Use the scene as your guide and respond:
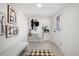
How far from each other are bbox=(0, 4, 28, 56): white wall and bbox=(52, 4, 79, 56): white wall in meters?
0.58

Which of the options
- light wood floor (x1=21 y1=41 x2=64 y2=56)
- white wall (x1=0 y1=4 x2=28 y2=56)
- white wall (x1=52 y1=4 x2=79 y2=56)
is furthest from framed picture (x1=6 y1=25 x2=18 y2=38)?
white wall (x1=52 y1=4 x2=79 y2=56)

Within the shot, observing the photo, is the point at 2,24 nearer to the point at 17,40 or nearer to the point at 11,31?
the point at 11,31

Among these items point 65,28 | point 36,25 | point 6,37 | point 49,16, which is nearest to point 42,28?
point 36,25

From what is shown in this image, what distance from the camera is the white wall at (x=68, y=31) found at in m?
1.40

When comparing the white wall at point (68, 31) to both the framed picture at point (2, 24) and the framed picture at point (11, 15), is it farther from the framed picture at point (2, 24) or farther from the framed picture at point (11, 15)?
the framed picture at point (2, 24)

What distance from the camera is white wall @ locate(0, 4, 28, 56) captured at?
1246 millimetres

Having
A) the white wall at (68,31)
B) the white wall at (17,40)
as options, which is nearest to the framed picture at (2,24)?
the white wall at (17,40)

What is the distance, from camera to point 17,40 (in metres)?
1.45

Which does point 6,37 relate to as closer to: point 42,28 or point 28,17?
point 28,17

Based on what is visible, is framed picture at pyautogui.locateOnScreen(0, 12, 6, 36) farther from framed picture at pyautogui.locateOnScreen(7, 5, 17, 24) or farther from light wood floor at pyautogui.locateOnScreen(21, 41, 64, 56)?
light wood floor at pyautogui.locateOnScreen(21, 41, 64, 56)

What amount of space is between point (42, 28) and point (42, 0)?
0.65 m

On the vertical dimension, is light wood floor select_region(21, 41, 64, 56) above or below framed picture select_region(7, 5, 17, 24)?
below

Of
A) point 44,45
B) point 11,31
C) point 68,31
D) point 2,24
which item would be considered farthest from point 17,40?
point 68,31

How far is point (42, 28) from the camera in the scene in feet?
5.42
